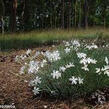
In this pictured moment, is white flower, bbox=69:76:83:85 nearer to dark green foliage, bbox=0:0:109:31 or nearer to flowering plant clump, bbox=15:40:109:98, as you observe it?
flowering plant clump, bbox=15:40:109:98

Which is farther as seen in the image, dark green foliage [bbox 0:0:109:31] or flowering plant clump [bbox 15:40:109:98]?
dark green foliage [bbox 0:0:109:31]

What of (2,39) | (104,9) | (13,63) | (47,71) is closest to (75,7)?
(104,9)

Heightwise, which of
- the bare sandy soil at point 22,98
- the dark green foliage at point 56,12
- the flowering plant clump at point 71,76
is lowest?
the dark green foliage at point 56,12

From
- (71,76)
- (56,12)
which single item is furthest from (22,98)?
(56,12)

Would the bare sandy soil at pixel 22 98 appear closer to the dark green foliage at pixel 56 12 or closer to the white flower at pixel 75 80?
the white flower at pixel 75 80

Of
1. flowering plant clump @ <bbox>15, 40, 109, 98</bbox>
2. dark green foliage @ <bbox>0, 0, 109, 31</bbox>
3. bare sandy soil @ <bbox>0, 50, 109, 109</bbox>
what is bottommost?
dark green foliage @ <bbox>0, 0, 109, 31</bbox>

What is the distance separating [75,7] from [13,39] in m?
20.8

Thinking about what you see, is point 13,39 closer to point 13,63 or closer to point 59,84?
point 13,63

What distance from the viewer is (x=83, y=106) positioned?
382 cm

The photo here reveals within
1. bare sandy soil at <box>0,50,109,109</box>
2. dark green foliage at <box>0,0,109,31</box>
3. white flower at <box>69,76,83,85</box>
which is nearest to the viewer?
white flower at <box>69,76,83,85</box>

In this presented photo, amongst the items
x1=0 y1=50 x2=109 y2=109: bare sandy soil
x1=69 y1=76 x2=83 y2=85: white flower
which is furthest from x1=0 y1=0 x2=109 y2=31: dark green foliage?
x1=69 y1=76 x2=83 y2=85: white flower

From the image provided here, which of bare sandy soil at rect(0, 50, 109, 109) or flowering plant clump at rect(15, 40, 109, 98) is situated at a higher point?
flowering plant clump at rect(15, 40, 109, 98)

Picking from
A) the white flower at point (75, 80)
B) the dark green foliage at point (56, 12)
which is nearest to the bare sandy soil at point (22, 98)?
the white flower at point (75, 80)

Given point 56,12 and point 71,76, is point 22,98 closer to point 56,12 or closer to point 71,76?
point 71,76
